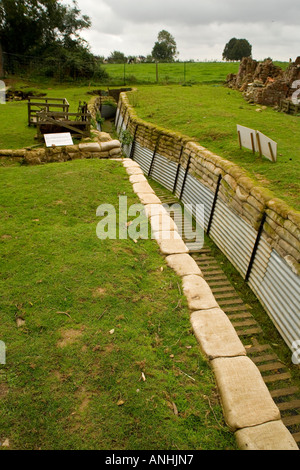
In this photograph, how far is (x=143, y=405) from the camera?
294 centimetres

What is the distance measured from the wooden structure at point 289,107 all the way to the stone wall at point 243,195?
322 inches

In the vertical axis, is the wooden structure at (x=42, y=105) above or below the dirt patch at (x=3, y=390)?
above

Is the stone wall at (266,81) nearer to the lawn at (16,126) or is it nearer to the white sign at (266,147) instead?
the lawn at (16,126)

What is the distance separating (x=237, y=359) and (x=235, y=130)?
8.47 m

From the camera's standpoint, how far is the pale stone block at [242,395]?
2.86 meters

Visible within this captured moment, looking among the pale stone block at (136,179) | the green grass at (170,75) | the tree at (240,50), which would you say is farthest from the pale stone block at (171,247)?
the tree at (240,50)

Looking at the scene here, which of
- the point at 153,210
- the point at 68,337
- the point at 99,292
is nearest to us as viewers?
the point at 68,337

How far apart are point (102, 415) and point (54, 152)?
8.17 meters

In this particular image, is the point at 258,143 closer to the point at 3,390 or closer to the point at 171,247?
the point at 171,247

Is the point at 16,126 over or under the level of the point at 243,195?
under

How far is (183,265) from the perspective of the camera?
4.96 m

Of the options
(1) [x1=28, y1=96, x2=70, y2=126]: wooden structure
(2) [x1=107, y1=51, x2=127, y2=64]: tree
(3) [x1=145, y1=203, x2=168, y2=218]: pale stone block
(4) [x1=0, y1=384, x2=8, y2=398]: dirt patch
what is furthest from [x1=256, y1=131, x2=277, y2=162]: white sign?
(2) [x1=107, y1=51, x2=127, y2=64]: tree

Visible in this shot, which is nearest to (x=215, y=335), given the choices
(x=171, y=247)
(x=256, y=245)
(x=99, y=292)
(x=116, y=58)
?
(x=99, y=292)
